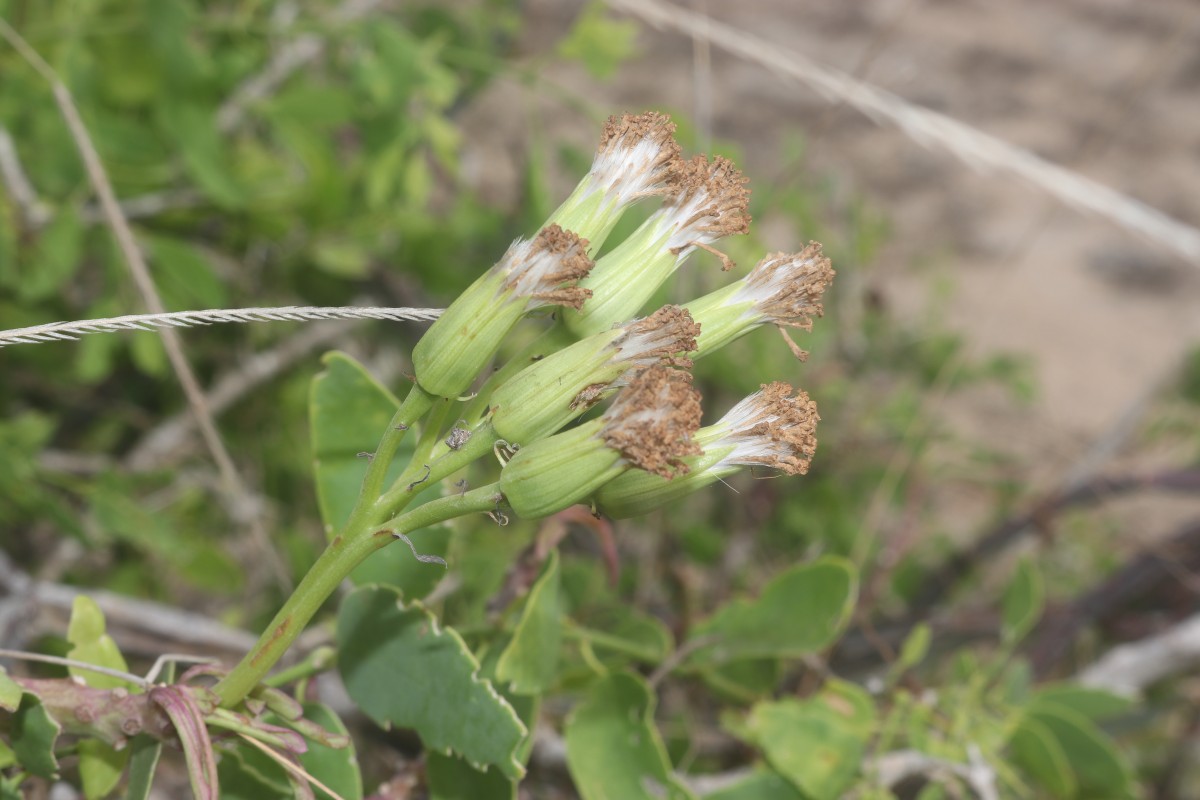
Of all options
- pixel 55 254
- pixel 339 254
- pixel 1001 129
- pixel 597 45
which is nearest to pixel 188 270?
pixel 55 254

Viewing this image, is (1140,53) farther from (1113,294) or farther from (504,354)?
(504,354)

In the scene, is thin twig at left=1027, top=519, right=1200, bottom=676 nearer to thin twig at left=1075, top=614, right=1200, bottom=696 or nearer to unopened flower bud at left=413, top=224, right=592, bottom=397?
thin twig at left=1075, top=614, right=1200, bottom=696

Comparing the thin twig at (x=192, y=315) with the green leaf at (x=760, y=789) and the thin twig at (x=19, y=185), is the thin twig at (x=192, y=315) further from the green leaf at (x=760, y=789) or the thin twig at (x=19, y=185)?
the thin twig at (x=19, y=185)

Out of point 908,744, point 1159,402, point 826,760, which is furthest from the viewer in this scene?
point 1159,402

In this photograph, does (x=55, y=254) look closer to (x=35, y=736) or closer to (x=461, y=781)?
(x=35, y=736)

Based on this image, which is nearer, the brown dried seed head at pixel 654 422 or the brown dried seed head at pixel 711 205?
the brown dried seed head at pixel 654 422

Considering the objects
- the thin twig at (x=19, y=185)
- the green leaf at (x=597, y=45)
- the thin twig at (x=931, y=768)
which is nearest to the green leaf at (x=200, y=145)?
the thin twig at (x=19, y=185)

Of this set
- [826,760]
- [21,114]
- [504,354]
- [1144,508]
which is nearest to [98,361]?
[21,114]
